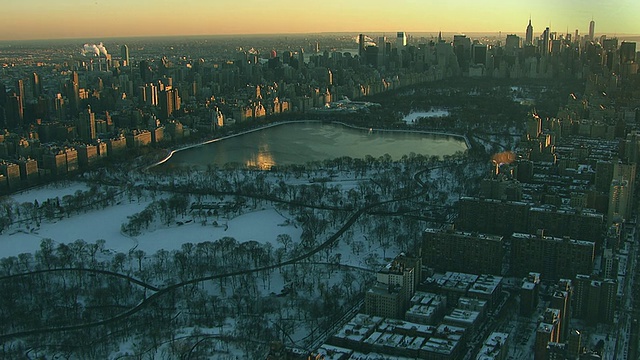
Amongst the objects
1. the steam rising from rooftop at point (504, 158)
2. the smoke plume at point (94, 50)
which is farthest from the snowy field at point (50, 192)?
the smoke plume at point (94, 50)

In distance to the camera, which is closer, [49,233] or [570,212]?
[570,212]

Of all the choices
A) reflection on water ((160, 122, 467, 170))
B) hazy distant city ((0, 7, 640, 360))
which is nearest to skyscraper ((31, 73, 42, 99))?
hazy distant city ((0, 7, 640, 360))

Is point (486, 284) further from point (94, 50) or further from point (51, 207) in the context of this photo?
point (94, 50)

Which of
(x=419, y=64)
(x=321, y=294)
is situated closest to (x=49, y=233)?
(x=321, y=294)

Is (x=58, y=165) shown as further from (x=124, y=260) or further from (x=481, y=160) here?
(x=481, y=160)

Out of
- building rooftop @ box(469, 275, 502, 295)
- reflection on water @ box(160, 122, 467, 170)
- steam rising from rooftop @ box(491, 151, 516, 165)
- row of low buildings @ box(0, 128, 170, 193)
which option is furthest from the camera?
reflection on water @ box(160, 122, 467, 170)

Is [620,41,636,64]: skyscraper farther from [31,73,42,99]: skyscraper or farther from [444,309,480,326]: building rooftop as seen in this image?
[444,309,480,326]: building rooftop
